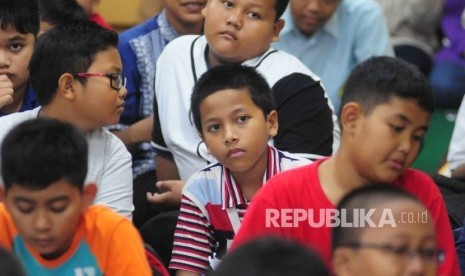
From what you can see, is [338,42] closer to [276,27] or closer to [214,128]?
[276,27]

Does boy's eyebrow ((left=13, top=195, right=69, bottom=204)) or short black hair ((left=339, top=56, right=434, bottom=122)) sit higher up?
short black hair ((left=339, top=56, right=434, bottom=122))

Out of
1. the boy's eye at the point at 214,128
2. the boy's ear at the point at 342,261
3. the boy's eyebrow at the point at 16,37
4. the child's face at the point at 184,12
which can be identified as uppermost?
the child's face at the point at 184,12

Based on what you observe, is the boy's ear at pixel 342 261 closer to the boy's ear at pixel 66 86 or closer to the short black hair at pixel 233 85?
the short black hair at pixel 233 85

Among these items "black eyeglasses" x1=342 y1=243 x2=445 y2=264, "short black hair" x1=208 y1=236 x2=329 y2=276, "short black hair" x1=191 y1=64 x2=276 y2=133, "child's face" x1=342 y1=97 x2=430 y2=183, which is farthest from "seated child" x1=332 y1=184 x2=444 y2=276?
"short black hair" x1=191 y1=64 x2=276 y2=133

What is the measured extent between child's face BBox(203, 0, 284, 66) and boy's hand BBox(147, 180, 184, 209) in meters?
0.43

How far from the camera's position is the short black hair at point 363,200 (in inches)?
110

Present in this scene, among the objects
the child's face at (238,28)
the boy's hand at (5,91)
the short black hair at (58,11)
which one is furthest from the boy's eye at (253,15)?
the short black hair at (58,11)

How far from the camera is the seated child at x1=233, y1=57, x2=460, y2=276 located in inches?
117

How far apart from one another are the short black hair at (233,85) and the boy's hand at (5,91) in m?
0.60

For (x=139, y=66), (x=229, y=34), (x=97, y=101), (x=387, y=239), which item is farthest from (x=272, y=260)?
(x=139, y=66)

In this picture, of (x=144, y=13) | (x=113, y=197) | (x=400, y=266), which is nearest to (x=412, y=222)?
(x=400, y=266)

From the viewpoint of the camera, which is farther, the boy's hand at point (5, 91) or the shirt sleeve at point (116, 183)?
the boy's hand at point (5, 91)

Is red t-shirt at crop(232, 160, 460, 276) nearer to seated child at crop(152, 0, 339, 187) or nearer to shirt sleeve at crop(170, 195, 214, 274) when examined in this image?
shirt sleeve at crop(170, 195, 214, 274)

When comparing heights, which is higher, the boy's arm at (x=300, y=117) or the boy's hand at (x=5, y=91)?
the boy's hand at (x=5, y=91)
